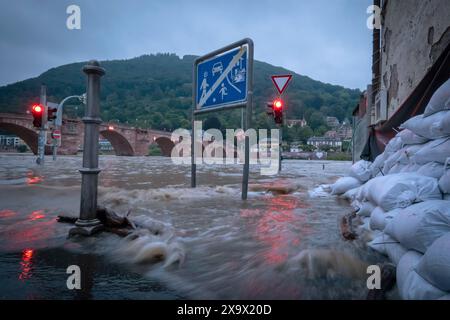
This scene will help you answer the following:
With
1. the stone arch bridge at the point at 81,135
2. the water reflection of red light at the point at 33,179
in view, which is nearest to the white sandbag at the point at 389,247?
the water reflection of red light at the point at 33,179

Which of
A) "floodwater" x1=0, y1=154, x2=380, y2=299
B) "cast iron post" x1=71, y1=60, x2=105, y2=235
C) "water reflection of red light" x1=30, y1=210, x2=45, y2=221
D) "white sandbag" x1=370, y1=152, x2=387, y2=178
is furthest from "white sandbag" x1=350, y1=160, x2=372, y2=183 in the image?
"water reflection of red light" x1=30, y1=210, x2=45, y2=221

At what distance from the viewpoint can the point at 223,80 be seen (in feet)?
15.4

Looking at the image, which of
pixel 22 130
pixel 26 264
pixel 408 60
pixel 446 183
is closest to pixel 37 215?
pixel 26 264

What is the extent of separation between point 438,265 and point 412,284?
17 centimetres

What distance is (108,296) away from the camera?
1255 mm

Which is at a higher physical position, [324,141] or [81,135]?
[324,141]

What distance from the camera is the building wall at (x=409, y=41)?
180 inches

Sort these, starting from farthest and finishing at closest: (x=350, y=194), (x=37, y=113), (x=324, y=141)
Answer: (x=324, y=141), (x=37, y=113), (x=350, y=194)

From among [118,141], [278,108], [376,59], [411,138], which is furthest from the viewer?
[118,141]

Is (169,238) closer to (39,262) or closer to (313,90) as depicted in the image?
(39,262)

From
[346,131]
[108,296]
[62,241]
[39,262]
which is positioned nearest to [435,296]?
[108,296]

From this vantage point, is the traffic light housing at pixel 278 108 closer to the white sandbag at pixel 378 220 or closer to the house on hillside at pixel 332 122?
the white sandbag at pixel 378 220

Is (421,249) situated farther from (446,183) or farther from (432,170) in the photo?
(432,170)

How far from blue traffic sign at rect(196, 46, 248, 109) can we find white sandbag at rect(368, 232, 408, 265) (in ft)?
9.56
